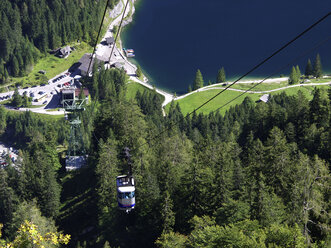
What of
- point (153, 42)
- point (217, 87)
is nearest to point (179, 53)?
point (153, 42)

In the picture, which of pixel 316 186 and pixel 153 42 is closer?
pixel 316 186

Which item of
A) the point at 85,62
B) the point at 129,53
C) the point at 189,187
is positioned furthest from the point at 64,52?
the point at 189,187

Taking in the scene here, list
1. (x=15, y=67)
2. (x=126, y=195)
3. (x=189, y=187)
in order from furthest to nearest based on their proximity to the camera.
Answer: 1. (x=15, y=67)
2. (x=189, y=187)
3. (x=126, y=195)

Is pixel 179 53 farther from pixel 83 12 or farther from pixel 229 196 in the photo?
pixel 229 196

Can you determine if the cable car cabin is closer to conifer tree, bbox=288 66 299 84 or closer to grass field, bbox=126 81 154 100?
grass field, bbox=126 81 154 100

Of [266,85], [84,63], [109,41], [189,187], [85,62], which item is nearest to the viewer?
[189,187]

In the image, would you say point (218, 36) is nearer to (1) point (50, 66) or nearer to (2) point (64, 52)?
(2) point (64, 52)
